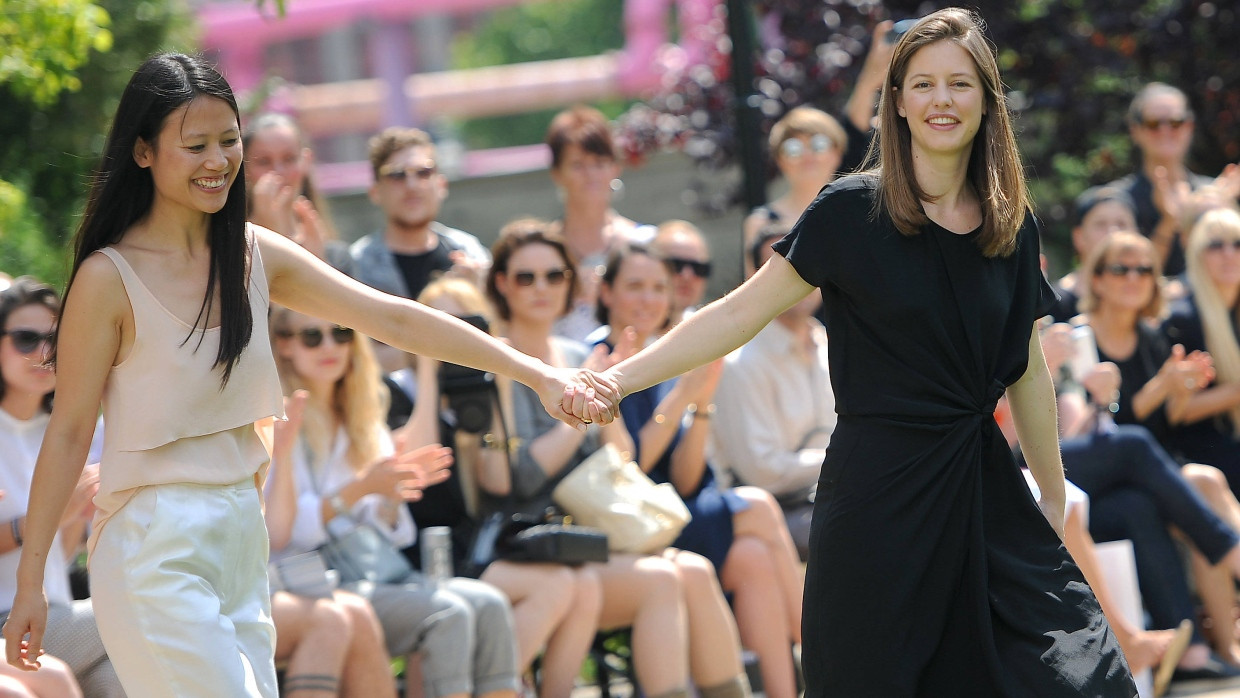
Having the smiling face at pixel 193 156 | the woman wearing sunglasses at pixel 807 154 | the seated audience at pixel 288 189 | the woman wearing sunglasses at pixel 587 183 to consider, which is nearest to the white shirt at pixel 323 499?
the seated audience at pixel 288 189

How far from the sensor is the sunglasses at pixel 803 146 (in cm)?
741

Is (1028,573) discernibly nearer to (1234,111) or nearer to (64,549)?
(64,549)

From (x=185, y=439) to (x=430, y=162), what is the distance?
12.2 feet

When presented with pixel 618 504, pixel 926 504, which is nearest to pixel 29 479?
pixel 618 504

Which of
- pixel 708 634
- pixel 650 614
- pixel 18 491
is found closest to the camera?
pixel 18 491

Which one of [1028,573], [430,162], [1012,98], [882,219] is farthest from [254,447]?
[1012,98]

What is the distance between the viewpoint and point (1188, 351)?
7699 mm

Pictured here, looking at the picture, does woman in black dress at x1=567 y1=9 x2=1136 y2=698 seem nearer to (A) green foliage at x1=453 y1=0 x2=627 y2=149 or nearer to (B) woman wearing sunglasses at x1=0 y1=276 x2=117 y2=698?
(B) woman wearing sunglasses at x1=0 y1=276 x2=117 y2=698

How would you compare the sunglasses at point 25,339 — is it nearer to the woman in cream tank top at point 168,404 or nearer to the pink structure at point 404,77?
the woman in cream tank top at point 168,404

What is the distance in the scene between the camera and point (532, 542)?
5645 millimetres

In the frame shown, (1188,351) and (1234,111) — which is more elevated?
(1234,111)

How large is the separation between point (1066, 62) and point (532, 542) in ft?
20.3

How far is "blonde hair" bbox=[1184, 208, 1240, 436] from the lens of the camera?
24.8 feet

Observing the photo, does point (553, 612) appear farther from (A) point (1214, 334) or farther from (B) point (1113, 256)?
(A) point (1214, 334)
